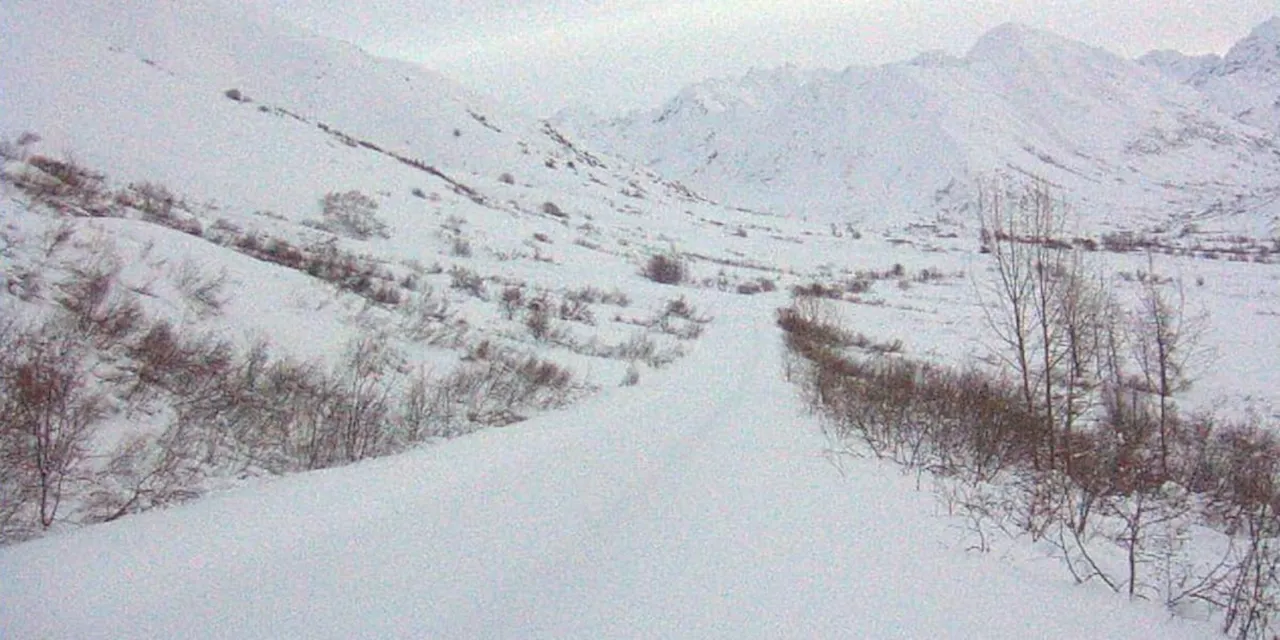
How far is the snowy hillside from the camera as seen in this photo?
2.90 m

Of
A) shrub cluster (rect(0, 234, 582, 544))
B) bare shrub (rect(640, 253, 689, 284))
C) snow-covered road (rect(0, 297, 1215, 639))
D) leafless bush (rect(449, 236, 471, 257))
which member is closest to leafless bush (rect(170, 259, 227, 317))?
shrub cluster (rect(0, 234, 582, 544))

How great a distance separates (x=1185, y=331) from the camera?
13648mm

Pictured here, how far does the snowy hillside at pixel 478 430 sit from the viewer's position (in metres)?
2.90

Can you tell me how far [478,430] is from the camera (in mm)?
6207

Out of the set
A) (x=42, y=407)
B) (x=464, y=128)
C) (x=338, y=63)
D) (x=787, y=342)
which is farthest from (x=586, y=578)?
(x=338, y=63)

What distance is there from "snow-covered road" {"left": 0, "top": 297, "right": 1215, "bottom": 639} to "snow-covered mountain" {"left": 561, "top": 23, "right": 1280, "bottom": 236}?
A: 60.8 m

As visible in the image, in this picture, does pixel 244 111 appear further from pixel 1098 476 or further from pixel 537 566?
pixel 1098 476

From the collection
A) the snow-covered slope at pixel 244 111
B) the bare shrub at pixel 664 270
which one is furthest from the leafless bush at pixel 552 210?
the bare shrub at pixel 664 270

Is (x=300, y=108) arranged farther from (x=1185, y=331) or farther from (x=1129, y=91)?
(x=1129, y=91)

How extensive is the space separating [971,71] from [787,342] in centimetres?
13656

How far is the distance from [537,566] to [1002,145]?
10466 centimetres

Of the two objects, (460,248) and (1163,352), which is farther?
(460,248)

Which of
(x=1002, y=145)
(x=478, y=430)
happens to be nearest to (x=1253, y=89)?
(x=1002, y=145)

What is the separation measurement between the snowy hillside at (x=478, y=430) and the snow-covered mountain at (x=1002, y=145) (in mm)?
53079
